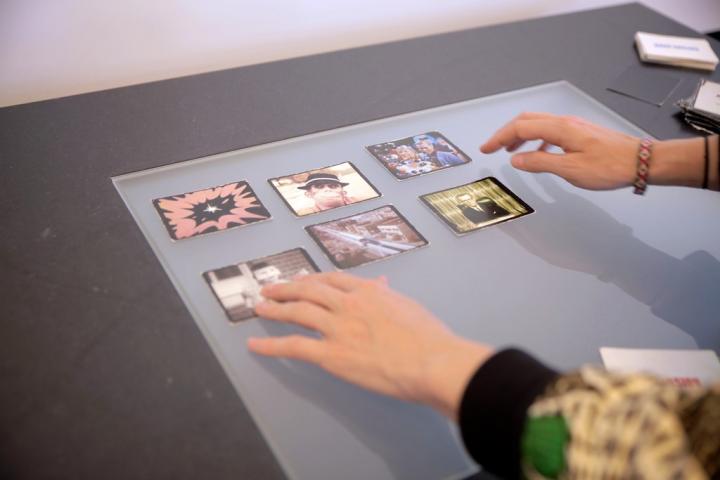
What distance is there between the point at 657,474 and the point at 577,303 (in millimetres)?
496

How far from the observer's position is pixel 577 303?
1.13 metres

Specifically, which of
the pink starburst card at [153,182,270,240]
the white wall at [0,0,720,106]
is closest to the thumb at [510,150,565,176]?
the pink starburst card at [153,182,270,240]

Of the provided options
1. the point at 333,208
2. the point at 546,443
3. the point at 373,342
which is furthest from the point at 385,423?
the point at 333,208

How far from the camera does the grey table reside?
2.81ft

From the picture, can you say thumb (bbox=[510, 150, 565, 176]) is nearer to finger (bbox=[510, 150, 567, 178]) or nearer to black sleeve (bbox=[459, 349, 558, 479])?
finger (bbox=[510, 150, 567, 178])

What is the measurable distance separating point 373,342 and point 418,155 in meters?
0.59

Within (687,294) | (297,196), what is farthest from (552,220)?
(297,196)

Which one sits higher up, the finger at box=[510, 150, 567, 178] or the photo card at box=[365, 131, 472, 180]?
the photo card at box=[365, 131, 472, 180]

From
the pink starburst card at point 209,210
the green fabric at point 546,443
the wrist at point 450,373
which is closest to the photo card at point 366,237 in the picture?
the pink starburst card at point 209,210

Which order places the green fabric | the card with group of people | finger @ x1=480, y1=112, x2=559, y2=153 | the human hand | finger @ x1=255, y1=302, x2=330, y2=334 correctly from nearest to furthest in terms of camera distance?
the green fabric, the human hand, finger @ x1=255, y1=302, x2=330, y2=334, the card with group of people, finger @ x1=480, y1=112, x2=559, y2=153

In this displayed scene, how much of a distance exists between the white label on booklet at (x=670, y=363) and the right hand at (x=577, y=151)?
0.31 metres

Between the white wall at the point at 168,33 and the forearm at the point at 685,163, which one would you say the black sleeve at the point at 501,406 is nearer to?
the forearm at the point at 685,163

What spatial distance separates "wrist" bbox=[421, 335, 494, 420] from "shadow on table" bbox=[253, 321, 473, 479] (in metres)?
0.10

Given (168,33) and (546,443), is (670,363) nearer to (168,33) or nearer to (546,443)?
(546,443)
